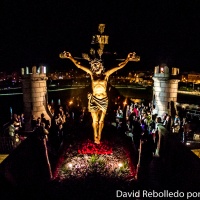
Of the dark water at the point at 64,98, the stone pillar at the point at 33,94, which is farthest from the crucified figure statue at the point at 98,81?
the dark water at the point at 64,98

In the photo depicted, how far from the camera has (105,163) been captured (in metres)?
7.31

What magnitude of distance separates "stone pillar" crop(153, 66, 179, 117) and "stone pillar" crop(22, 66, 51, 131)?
6146mm

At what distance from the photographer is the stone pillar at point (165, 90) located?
12.2 metres

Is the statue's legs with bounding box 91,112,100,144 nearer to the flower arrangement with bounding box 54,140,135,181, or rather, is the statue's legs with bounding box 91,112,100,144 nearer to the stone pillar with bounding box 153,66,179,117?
the flower arrangement with bounding box 54,140,135,181

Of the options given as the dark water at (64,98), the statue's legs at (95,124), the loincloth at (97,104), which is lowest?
the dark water at (64,98)

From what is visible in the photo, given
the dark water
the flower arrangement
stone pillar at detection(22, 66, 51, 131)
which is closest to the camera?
the flower arrangement

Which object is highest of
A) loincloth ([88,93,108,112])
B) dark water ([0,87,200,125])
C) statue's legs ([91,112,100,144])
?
loincloth ([88,93,108,112])

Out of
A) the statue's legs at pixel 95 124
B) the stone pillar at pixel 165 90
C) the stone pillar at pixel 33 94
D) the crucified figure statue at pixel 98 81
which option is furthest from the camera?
the stone pillar at pixel 165 90

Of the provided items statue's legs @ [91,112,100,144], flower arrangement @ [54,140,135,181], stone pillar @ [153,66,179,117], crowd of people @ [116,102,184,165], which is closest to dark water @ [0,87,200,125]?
crowd of people @ [116,102,184,165]

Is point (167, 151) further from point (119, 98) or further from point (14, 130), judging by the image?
point (119, 98)

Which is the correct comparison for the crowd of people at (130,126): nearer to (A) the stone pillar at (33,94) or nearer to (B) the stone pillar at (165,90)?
(A) the stone pillar at (33,94)

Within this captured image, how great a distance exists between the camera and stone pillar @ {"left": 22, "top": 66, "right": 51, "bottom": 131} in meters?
11.5

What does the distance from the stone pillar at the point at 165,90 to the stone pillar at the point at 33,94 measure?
6.15 m

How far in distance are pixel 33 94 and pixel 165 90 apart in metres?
6.95
